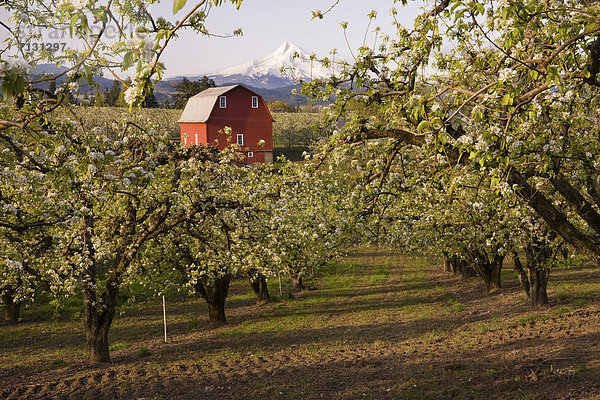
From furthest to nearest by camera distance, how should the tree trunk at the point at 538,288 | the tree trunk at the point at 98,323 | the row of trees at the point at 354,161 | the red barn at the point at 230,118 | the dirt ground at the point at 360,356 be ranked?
the red barn at the point at 230,118 < the tree trunk at the point at 538,288 < the tree trunk at the point at 98,323 < the dirt ground at the point at 360,356 < the row of trees at the point at 354,161

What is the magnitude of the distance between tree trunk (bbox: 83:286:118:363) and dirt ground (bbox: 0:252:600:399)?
1.76 feet

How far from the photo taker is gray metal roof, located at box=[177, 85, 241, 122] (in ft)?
207

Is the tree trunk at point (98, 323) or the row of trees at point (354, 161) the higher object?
the row of trees at point (354, 161)

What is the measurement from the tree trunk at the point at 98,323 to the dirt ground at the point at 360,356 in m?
0.54

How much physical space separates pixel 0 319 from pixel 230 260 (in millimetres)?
14325

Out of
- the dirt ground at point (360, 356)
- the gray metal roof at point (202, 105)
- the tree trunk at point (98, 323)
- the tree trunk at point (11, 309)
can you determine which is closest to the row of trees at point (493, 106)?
the dirt ground at point (360, 356)

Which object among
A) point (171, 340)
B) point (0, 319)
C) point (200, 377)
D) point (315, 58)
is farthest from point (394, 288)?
point (315, 58)

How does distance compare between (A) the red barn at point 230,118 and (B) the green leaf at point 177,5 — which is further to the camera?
(A) the red barn at point 230,118

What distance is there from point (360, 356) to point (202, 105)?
5295cm

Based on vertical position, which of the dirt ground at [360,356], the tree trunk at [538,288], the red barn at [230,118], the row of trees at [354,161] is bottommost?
the dirt ground at [360,356]

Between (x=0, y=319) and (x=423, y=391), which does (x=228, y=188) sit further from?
(x=0, y=319)

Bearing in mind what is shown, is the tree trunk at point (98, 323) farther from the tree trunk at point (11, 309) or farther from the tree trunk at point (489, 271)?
the tree trunk at point (489, 271)

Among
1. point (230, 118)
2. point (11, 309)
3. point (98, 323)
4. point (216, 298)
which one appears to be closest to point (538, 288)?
point (216, 298)

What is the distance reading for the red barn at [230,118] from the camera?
207 ft
